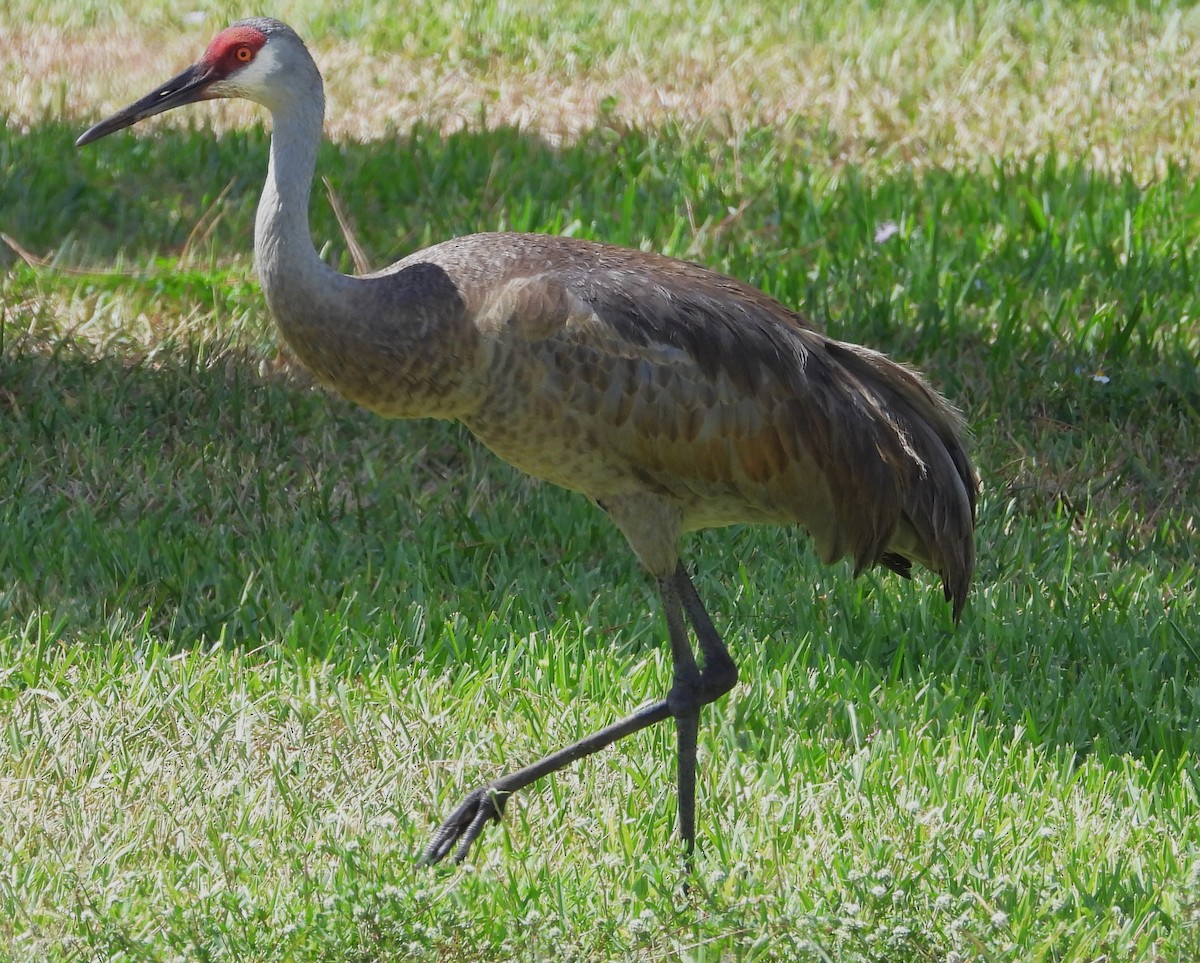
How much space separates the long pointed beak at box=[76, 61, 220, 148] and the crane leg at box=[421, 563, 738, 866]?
1.65m

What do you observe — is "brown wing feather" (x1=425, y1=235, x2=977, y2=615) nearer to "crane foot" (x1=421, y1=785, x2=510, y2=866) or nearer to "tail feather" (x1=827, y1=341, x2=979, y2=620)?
"tail feather" (x1=827, y1=341, x2=979, y2=620)

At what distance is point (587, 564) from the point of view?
17.3ft

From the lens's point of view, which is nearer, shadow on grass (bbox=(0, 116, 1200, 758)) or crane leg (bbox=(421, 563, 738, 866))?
crane leg (bbox=(421, 563, 738, 866))

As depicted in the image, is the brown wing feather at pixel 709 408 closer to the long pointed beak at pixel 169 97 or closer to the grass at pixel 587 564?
the grass at pixel 587 564

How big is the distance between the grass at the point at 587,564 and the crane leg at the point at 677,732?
9cm

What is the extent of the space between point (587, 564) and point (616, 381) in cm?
144

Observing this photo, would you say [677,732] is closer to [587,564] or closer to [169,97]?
[587,564]

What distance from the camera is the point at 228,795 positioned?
3951mm

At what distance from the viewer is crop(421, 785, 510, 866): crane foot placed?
12.6 feet

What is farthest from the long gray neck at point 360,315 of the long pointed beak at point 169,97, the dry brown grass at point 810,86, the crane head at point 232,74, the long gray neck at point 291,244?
the dry brown grass at point 810,86

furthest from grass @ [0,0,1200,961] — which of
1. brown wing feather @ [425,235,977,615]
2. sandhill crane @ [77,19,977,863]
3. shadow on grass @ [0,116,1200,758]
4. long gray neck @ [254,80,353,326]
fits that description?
long gray neck @ [254,80,353,326]

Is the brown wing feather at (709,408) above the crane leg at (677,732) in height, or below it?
above

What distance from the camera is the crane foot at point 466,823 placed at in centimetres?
384

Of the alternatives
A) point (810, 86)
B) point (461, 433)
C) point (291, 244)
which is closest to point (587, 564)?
point (461, 433)
